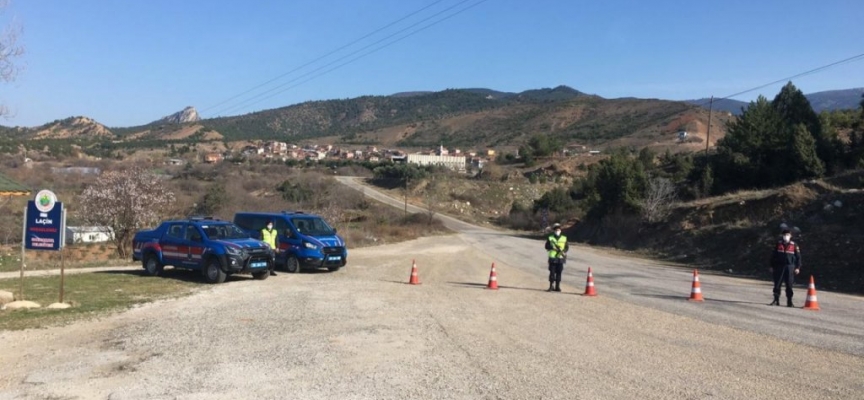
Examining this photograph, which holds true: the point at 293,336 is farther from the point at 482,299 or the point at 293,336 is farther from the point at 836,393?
the point at 836,393

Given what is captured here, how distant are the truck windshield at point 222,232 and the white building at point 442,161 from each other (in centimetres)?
9363

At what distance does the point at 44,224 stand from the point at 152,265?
6.93m

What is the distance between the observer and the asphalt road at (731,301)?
11898 millimetres

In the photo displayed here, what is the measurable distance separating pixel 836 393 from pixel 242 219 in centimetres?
2079

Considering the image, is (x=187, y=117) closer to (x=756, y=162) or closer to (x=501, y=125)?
(x=501, y=125)

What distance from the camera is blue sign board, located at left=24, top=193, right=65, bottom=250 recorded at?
551 inches

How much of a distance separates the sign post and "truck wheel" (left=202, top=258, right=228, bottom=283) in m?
5.19

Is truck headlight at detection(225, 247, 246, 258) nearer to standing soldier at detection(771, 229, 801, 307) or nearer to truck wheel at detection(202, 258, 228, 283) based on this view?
truck wheel at detection(202, 258, 228, 283)

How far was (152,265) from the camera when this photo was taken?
20.8m

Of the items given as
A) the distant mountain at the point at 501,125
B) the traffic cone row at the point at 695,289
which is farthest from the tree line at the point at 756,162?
the distant mountain at the point at 501,125

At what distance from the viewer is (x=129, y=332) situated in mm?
11250

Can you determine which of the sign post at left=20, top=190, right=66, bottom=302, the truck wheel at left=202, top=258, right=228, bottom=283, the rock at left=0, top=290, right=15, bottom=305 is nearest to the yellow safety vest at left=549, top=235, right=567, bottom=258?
the truck wheel at left=202, top=258, right=228, bottom=283

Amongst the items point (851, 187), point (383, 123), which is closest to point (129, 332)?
point (851, 187)

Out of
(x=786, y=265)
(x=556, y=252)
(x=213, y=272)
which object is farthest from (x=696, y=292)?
(x=213, y=272)
